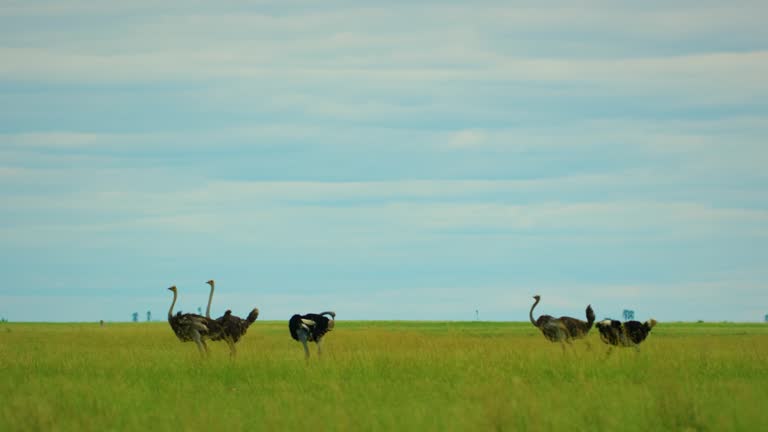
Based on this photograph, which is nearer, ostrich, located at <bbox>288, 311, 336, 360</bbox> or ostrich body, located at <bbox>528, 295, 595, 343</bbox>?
ostrich, located at <bbox>288, 311, 336, 360</bbox>

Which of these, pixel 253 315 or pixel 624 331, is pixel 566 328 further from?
pixel 253 315

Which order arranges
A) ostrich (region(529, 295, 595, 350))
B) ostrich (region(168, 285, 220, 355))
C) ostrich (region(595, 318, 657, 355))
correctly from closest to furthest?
1. ostrich (region(595, 318, 657, 355))
2. ostrich (region(168, 285, 220, 355))
3. ostrich (region(529, 295, 595, 350))

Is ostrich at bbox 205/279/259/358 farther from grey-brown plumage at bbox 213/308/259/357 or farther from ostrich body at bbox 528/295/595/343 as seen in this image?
ostrich body at bbox 528/295/595/343

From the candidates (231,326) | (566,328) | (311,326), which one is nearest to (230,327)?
(231,326)

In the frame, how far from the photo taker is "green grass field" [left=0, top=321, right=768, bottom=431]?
1166 centimetres

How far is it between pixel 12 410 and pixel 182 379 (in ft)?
16.8

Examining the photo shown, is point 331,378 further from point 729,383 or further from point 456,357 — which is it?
point 729,383

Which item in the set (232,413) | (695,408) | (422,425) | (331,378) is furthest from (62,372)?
(695,408)

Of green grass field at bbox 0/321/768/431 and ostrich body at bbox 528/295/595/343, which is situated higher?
ostrich body at bbox 528/295/595/343

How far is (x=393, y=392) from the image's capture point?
15188 mm

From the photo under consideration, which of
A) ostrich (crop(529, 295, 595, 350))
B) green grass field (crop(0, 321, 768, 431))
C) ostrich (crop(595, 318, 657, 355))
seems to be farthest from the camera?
ostrich (crop(529, 295, 595, 350))

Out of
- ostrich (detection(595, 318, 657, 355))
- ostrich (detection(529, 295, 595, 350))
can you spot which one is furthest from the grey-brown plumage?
ostrich (detection(595, 318, 657, 355))

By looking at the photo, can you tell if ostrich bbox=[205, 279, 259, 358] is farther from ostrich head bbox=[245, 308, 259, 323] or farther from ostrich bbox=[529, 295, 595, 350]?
ostrich bbox=[529, 295, 595, 350]

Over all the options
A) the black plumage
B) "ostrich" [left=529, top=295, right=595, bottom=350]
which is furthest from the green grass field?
→ "ostrich" [left=529, top=295, right=595, bottom=350]
